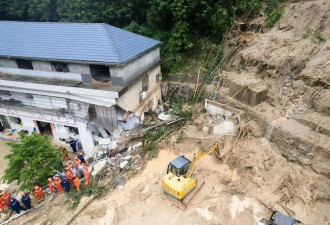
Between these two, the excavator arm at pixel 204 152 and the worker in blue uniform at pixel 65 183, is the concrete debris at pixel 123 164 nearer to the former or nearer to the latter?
the worker in blue uniform at pixel 65 183

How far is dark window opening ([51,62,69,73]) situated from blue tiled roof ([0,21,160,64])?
0.89m

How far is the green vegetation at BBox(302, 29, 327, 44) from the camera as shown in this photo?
18906mm

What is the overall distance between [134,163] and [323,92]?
46.1 ft

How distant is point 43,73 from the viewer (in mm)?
19906

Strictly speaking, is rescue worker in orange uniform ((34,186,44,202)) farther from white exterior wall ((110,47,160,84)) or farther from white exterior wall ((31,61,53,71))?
white exterior wall ((31,61,53,71))

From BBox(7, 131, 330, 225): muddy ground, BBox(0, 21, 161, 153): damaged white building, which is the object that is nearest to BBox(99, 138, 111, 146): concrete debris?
BBox(0, 21, 161, 153): damaged white building

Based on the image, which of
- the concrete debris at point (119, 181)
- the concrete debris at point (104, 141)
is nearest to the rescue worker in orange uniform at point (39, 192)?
the concrete debris at point (119, 181)

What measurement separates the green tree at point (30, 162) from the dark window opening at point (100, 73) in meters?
6.33

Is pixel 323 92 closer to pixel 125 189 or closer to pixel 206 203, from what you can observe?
pixel 206 203

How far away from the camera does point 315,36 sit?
19391 mm

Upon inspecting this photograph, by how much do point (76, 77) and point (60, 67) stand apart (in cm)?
183

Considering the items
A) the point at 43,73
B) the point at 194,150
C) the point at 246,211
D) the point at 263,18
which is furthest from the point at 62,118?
the point at 263,18

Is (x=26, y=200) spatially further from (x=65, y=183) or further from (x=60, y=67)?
(x=60, y=67)

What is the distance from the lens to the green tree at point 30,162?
14.6 m
